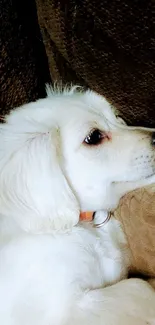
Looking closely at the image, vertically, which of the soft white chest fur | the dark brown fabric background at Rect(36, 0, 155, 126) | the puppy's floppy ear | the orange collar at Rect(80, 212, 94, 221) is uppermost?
the dark brown fabric background at Rect(36, 0, 155, 126)

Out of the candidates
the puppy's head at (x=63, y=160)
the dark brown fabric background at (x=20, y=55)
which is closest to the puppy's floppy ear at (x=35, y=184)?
the puppy's head at (x=63, y=160)

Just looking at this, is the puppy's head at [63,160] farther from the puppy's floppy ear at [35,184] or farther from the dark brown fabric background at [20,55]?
the dark brown fabric background at [20,55]

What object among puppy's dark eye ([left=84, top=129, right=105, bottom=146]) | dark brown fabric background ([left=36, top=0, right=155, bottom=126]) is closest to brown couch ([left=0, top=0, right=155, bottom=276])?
dark brown fabric background ([left=36, top=0, right=155, bottom=126])

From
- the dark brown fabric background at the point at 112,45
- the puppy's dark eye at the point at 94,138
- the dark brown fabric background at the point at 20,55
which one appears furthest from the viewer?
the dark brown fabric background at the point at 20,55

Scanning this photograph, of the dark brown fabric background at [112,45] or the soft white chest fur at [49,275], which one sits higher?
the dark brown fabric background at [112,45]

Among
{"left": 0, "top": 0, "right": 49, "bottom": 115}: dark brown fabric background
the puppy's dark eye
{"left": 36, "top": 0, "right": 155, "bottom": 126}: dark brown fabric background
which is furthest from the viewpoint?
{"left": 0, "top": 0, "right": 49, "bottom": 115}: dark brown fabric background

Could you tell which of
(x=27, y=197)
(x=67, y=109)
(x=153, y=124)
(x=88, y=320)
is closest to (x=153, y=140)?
(x=153, y=124)

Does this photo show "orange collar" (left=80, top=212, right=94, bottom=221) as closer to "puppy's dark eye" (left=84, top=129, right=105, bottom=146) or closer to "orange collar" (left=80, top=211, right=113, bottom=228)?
"orange collar" (left=80, top=211, right=113, bottom=228)

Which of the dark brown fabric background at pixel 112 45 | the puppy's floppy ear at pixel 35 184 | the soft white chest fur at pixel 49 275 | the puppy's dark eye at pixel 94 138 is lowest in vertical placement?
the soft white chest fur at pixel 49 275

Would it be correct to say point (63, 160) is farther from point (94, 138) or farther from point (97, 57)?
point (97, 57)

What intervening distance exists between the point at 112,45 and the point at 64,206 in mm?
399

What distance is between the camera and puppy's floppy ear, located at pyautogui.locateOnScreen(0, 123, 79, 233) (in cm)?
138

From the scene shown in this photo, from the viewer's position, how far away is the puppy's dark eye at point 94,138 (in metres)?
1.46

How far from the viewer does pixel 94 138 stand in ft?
4.82
